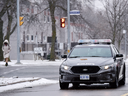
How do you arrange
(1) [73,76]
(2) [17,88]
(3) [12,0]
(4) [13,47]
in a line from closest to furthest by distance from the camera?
(1) [73,76] < (2) [17,88] < (3) [12,0] < (4) [13,47]

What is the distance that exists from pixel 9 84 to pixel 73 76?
2.90 metres

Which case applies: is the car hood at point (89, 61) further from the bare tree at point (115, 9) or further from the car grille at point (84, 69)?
the bare tree at point (115, 9)

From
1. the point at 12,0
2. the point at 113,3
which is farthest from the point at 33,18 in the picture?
the point at 113,3

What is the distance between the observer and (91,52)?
13484 millimetres

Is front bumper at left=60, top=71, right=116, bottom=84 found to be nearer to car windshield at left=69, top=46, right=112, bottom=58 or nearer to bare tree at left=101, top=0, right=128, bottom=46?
car windshield at left=69, top=46, right=112, bottom=58

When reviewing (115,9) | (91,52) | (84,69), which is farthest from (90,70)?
(115,9)

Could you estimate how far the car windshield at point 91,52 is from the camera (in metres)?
13.4

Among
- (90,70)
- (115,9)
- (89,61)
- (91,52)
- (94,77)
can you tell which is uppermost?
(115,9)

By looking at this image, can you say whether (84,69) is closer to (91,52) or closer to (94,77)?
(94,77)

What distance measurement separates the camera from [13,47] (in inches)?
2185

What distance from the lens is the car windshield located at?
13356mm

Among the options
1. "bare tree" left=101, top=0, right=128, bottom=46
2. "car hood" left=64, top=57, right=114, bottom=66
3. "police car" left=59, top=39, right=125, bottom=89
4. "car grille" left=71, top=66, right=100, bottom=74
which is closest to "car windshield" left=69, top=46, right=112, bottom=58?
"police car" left=59, top=39, right=125, bottom=89

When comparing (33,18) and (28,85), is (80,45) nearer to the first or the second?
(28,85)

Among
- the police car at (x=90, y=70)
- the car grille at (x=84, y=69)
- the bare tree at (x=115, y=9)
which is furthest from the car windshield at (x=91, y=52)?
the bare tree at (x=115, y=9)
